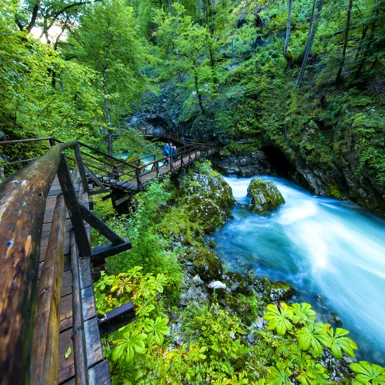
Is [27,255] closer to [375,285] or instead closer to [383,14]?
[375,285]

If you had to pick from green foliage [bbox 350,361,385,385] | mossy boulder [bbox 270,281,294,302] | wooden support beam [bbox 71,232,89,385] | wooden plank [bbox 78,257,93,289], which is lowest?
mossy boulder [bbox 270,281,294,302]

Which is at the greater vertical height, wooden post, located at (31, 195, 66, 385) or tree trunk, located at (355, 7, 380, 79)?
tree trunk, located at (355, 7, 380, 79)

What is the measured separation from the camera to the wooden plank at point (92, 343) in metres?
1.28

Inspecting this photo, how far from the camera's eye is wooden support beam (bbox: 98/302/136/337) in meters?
1.72

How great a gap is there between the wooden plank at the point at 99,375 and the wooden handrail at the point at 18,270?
1.21 metres

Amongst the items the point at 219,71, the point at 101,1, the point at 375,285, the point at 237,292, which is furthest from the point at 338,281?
the point at 219,71

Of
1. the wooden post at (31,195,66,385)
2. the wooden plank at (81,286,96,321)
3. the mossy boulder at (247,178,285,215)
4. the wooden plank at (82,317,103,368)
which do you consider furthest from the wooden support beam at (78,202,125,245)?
the mossy boulder at (247,178,285,215)

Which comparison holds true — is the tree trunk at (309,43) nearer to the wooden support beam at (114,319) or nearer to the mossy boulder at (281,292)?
the mossy boulder at (281,292)

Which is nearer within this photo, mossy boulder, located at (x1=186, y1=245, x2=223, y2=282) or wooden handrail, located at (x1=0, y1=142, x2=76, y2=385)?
wooden handrail, located at (x1=0, y1=142, x2=76, y2=385)

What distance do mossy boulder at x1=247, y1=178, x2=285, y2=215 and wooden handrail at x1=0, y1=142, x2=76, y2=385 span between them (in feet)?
31.8

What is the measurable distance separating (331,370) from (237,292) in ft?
7.12

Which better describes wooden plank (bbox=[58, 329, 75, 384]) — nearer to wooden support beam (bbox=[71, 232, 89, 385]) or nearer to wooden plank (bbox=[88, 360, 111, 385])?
wooden plank (bbox=[88, 360, 111, 385])

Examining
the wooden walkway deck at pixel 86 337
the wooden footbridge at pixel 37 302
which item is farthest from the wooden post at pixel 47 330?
the wooden walkway deck at pixel 86 337

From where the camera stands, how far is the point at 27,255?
44 cm
